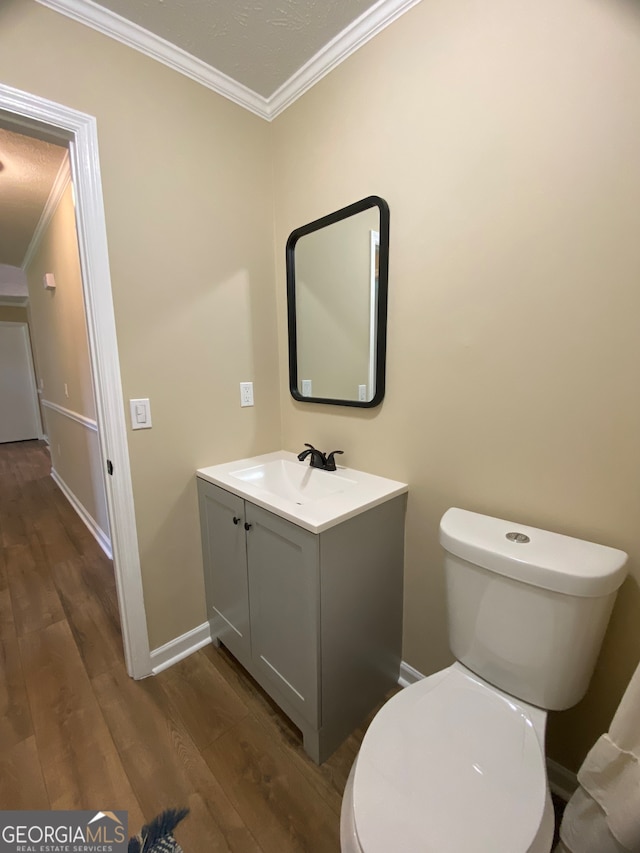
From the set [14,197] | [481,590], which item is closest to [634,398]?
[481,590]

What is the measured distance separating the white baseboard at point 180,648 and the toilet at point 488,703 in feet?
3.67

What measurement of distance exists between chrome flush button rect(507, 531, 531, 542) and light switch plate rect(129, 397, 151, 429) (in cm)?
134

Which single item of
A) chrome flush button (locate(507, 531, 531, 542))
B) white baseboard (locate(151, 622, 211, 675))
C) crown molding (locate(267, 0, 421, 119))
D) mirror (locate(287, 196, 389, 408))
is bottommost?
white baseboard (locate(151, 622, 211, 675))

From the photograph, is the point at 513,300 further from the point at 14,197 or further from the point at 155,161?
the point at 14,197

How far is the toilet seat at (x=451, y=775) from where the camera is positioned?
625 mm

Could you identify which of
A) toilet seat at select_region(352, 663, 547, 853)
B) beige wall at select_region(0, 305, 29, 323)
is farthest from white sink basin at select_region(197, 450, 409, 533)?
beige wall at select_region(0, 305, 29, 323)

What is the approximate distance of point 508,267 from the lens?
1007mm

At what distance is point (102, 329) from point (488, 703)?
65.6 inches

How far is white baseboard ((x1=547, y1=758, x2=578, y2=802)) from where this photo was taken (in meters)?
1.05

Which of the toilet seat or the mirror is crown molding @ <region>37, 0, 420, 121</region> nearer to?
the mirror

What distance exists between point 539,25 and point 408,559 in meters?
1.64

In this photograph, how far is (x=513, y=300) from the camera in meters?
1.01

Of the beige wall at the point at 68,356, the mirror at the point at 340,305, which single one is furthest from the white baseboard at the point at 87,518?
the mirror at the point at 340,305

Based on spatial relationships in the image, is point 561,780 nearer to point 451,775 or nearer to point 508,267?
point 451,775
